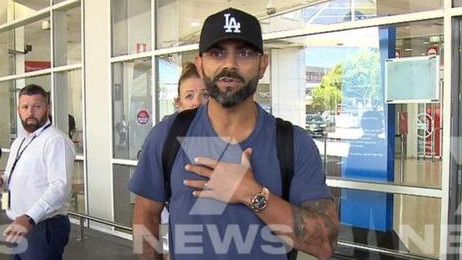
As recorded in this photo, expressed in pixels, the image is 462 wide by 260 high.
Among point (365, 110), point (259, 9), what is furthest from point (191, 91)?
point (259, 9)

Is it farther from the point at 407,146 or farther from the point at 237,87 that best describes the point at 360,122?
the point at 237,87

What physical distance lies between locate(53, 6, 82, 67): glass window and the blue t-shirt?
7190 millimetres

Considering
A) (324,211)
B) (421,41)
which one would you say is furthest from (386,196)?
(324,211)

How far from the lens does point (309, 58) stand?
17.9 feet

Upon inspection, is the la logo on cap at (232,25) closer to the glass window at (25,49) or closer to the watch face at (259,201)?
the watch face at (259,201)

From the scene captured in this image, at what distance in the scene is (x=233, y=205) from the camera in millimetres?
1472

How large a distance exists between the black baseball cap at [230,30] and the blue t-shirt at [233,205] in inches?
8.4

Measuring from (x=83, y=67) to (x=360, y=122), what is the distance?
421 centimetres

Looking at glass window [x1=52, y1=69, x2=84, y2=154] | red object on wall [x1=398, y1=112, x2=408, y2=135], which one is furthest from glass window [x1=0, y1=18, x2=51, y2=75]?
red object on wall [x1=398, y1=112, x2=408, y2=135]

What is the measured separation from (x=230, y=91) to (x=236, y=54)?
10 centimetres

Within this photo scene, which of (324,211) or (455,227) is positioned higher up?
(324,211)

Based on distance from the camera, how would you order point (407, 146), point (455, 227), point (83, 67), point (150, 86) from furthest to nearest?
point (83, 67)
point (150, 86)
point (407, 146)
point (455, 227)

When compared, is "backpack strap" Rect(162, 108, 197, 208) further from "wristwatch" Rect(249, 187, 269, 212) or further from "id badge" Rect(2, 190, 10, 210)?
"id badge" Rect(2, 190, 10, 210)

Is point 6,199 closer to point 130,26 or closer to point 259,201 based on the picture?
point 259,201
